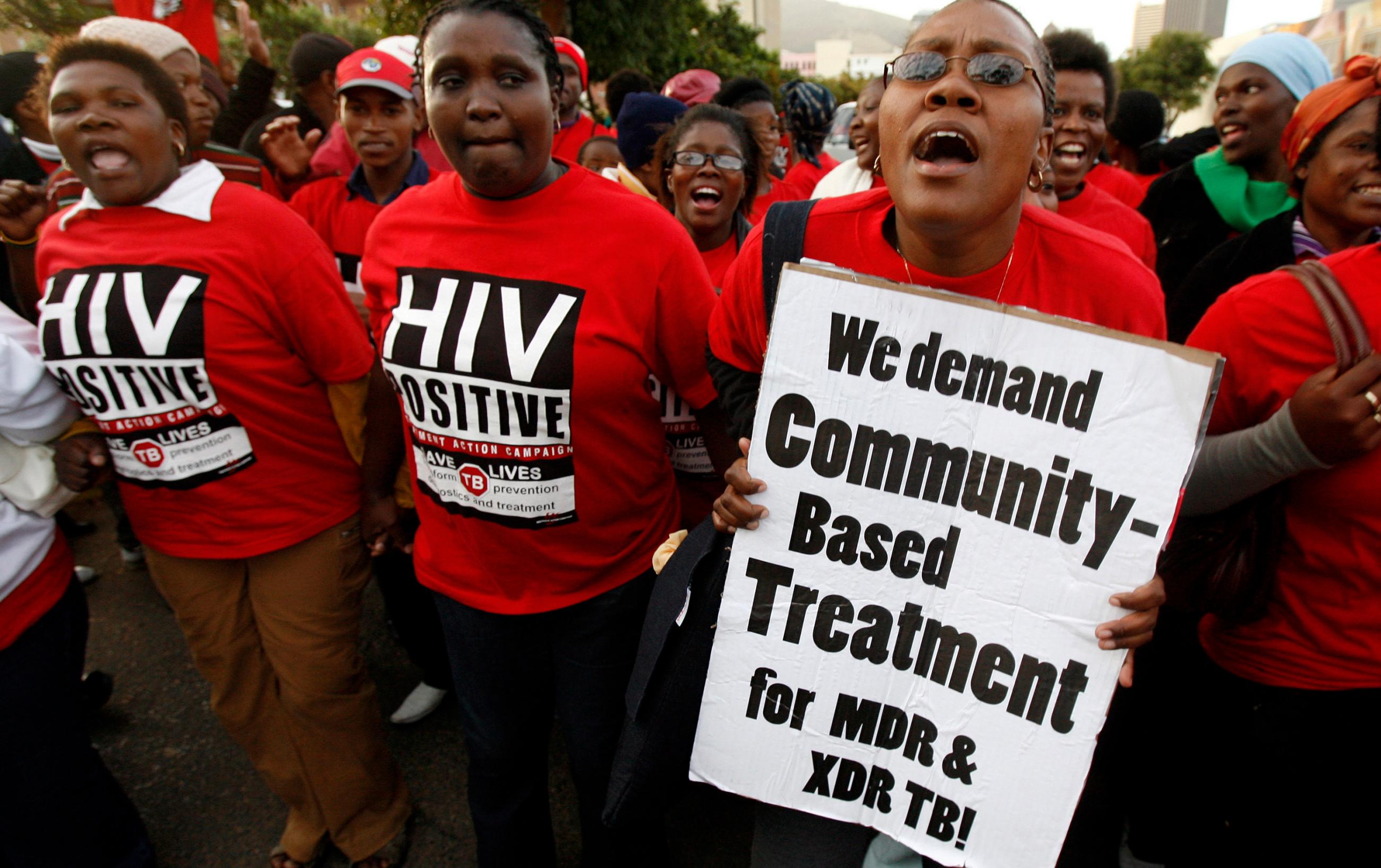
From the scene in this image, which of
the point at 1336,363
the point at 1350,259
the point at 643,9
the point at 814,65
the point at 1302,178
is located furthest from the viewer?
the point at 814,65

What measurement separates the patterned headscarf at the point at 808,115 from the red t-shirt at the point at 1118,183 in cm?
173

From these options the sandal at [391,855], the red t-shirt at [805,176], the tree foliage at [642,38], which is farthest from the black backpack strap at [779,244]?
the tree foliage at [642,38]

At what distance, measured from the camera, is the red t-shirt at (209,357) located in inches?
78.9

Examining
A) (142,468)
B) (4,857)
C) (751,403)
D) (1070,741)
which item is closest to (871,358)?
(751,403)

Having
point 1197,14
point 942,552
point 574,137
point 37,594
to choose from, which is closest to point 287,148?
point 574,137

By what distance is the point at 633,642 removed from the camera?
206cm

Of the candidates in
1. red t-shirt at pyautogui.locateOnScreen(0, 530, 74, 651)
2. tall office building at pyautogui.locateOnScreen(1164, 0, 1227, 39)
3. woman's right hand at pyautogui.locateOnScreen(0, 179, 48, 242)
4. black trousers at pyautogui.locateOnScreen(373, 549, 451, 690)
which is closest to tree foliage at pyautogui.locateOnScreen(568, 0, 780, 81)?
black trousers at pyautogui.locateOnScreen(373, 549, 451, 690)

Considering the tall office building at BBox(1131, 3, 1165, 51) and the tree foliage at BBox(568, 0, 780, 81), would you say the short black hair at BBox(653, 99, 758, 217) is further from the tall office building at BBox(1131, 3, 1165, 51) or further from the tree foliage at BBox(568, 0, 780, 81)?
the tall office building at BBox(1131, 3, 1165, 51)

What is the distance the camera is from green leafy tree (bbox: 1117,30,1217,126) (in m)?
37.9

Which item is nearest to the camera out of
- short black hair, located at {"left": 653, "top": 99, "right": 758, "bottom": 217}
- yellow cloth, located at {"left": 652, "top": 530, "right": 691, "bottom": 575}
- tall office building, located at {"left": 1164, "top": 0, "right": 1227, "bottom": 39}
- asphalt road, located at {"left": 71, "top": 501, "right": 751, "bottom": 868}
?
yellow cloth, located at {"left": 652, "top": 530, "right": 691, "bottom": 575}

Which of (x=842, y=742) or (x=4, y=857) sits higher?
(x=842, y=742)

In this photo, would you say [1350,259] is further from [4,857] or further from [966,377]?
[4,857]

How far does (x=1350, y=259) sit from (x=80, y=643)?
325 centimetres

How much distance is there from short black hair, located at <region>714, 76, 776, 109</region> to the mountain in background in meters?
0.66
